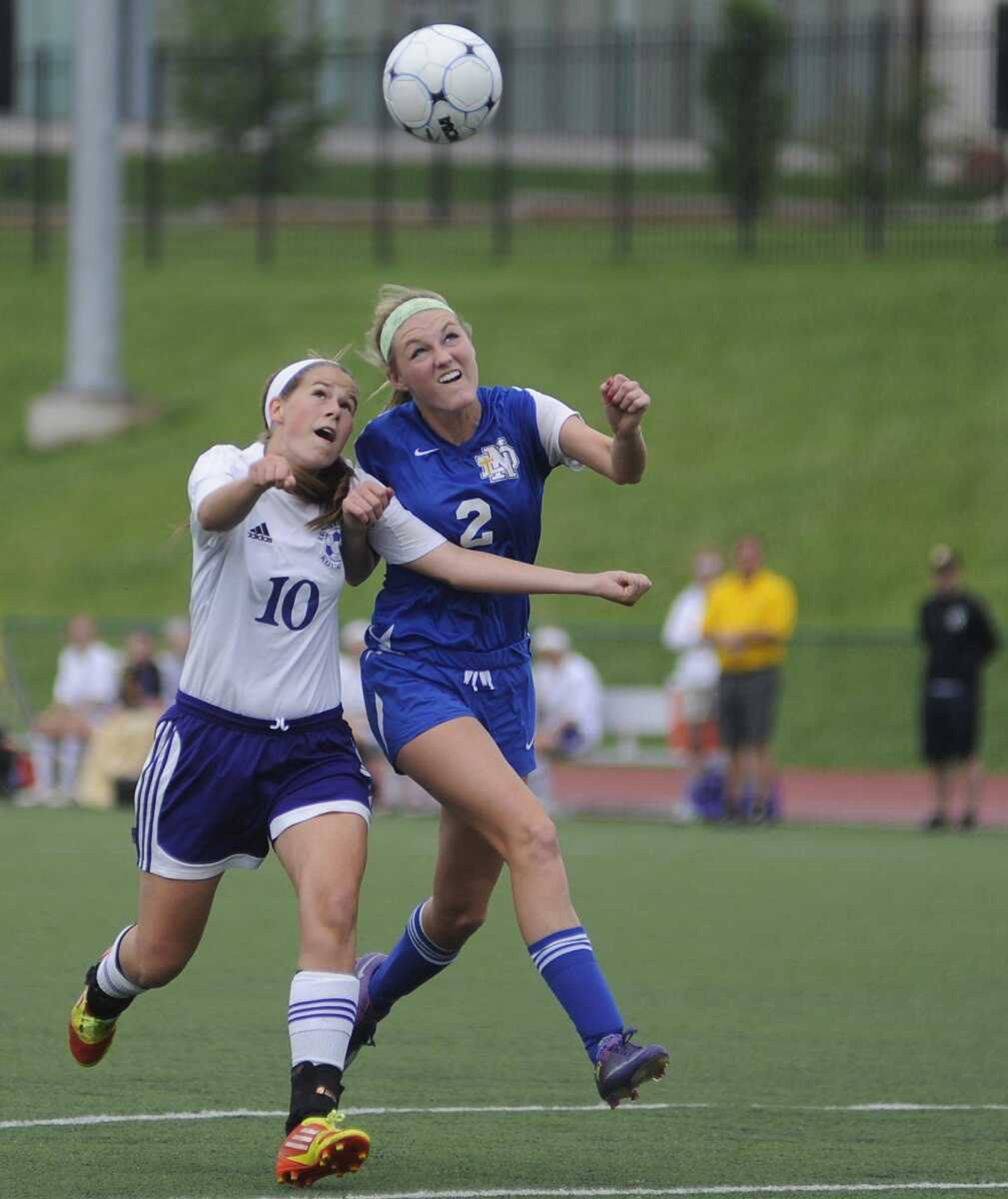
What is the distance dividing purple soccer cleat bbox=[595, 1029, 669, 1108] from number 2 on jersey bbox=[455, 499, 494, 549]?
1.36m

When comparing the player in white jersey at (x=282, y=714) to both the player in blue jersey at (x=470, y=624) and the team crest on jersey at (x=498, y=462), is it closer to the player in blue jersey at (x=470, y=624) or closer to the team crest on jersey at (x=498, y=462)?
the player in blue jersey at (x=470, y=624)

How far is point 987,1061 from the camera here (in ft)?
23.8

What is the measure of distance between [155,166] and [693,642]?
16.6m

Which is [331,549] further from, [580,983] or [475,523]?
Answer: [580,983]

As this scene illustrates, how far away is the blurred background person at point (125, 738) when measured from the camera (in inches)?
655

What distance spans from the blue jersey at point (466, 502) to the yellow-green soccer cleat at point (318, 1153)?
1316mm

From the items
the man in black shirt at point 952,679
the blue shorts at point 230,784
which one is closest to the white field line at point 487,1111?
the blue shorts at point 230,784

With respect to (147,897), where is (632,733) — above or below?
below

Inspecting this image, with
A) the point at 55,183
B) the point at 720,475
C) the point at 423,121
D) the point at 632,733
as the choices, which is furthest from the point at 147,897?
the point at 55,183

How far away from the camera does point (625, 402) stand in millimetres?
5766

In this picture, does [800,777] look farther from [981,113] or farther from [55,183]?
[55,183]

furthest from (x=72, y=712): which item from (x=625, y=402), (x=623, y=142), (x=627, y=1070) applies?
(x=623, y=142)

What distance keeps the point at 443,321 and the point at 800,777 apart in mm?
→ 14135

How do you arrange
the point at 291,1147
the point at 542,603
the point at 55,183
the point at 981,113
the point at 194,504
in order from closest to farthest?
the point at 291,1147 → the point at 194,504 → the point at 542,603 → the point at 981,113 → the point at 55,183
